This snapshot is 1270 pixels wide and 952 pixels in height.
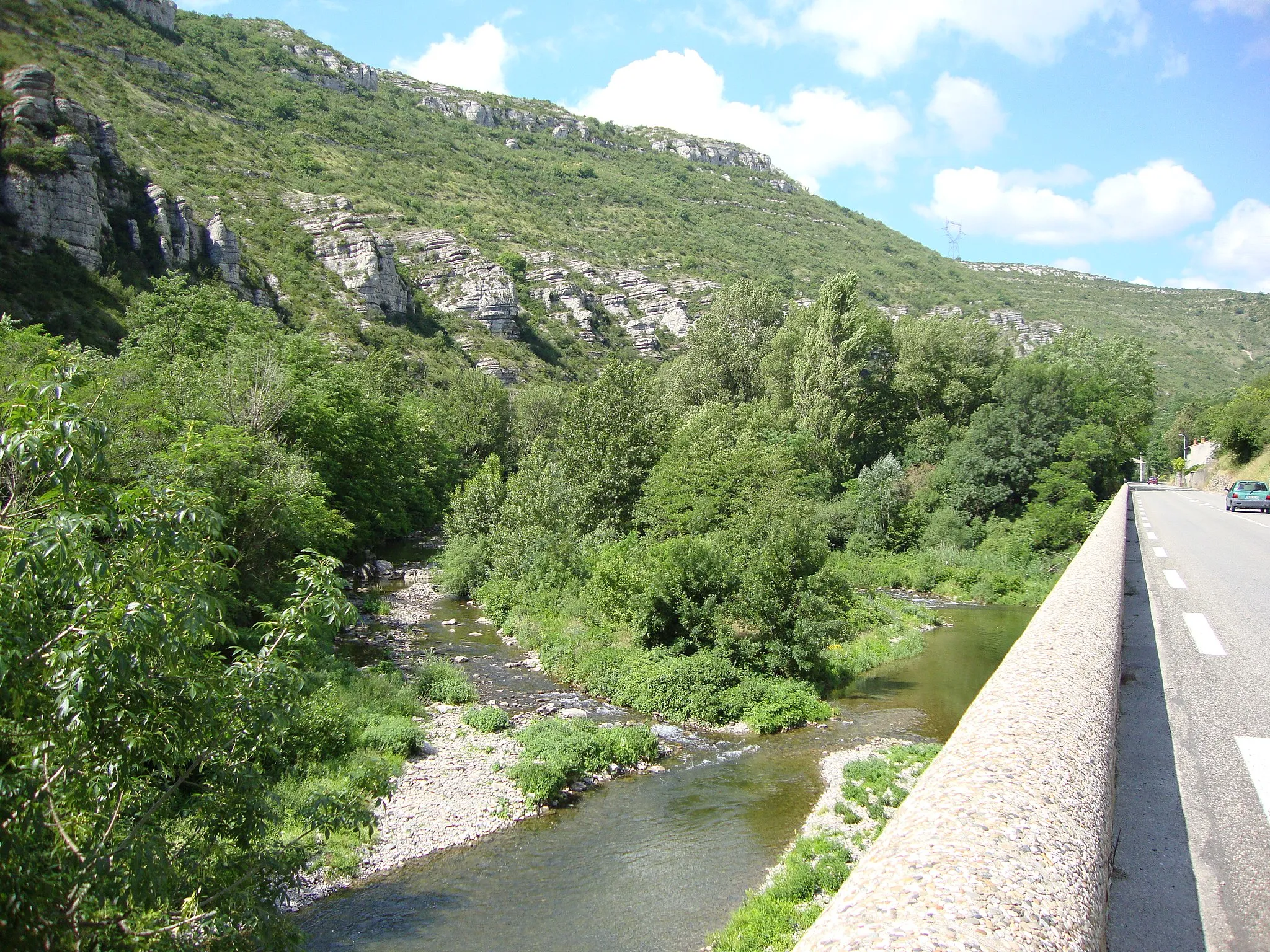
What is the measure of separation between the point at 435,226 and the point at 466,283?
17.1 m

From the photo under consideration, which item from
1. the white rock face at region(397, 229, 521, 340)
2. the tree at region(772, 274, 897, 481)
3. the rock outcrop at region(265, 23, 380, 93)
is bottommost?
the tree at region(772, 274, 897, 481)

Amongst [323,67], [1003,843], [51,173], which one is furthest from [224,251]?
[323,67]

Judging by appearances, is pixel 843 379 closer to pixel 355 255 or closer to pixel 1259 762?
pixel 1259 762

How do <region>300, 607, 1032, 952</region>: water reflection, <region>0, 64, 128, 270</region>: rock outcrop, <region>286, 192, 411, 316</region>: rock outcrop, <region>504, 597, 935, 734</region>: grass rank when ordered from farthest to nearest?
<region>286, 192, 411, 316</region>: rock outcrop
<region>0, 64, 128, 270</region>: rock outcrop
<region>504, 597, 935, 734</region>: grass
<region>300, 607, 1032, 952</region>: water reflection

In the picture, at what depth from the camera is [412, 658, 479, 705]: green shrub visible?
1884cm

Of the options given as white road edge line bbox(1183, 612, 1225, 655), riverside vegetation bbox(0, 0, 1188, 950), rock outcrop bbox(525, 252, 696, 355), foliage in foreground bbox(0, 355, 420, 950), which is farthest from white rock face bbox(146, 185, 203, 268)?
white road edge line bbox(1183, 612, 1225, 655)

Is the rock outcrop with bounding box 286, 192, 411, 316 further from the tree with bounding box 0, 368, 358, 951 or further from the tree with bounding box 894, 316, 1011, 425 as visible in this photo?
the tree with bounding box 0, 368, 358, 951

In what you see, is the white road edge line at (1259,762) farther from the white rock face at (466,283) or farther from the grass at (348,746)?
the white rock face at (466,283)

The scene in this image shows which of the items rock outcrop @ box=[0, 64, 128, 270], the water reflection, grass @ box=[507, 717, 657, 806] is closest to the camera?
the water reflection

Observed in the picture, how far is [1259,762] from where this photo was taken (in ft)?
14.8

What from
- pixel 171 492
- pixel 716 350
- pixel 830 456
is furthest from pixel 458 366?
pixel 171 492

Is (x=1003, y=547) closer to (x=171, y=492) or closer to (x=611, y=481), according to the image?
(x=611, y=481)

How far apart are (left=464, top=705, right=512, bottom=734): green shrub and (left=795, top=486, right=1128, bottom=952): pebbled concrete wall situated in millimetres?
14578

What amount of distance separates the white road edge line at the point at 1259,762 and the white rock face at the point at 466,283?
10103 centimetres
